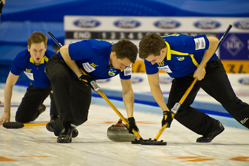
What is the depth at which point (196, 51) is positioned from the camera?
2.62 m

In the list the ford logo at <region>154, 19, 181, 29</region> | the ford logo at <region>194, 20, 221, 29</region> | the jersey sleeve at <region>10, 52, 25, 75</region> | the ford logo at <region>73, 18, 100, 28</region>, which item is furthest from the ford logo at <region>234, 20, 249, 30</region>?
the jersey sleeve at <region>10, 52, 25, 75</region>

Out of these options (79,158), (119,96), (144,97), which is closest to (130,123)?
(79,158)

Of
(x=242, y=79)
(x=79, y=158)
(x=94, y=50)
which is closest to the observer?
(x=79, y=158)

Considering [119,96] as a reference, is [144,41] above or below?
above

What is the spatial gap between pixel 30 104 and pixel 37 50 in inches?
26.6

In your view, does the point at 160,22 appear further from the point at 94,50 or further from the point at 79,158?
the point at 79,158

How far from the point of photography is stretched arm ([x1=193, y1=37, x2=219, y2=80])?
2.67 meters

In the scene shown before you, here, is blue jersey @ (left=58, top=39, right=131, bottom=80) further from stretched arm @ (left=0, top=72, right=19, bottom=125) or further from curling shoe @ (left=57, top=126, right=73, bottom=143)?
stretched arm @ (left=0, top=72, right=19, bottom=125)

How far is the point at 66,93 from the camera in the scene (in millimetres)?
2555

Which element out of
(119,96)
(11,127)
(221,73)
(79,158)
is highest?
(221,73)

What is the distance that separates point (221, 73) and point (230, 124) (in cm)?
117

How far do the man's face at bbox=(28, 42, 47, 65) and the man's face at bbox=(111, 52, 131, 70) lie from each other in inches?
38.9

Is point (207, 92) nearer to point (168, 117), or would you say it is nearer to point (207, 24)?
point (168, 117)

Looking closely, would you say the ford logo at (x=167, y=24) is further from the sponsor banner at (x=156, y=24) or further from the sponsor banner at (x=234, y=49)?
the sponsor banner at (x=234, y=49)
